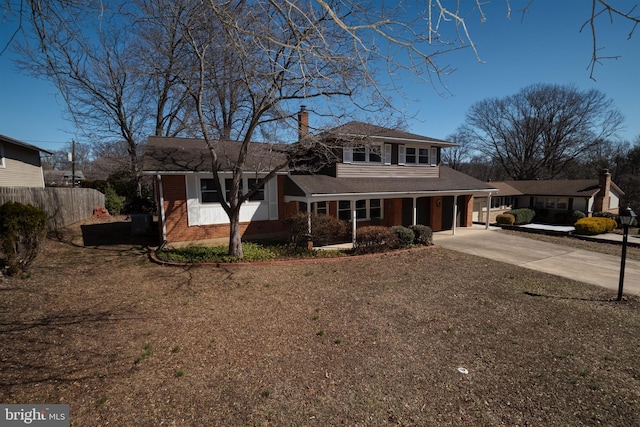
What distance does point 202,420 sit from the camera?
10.8 ft

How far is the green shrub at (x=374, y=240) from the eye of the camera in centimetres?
1137

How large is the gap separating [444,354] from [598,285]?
24.2 feet

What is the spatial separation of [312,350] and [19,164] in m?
21.4

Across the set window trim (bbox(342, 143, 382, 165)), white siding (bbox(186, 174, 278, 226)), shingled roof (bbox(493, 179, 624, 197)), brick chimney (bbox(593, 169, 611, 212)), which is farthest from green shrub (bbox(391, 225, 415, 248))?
brick chimney (bbox(593, 169, 611, 212))

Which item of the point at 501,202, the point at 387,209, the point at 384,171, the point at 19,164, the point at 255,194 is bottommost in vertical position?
the point at 387,209

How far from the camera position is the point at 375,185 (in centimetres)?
1397

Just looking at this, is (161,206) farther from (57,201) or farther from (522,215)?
(522,215)

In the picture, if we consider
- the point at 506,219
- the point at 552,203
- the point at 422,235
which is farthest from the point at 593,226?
the point at 422,235

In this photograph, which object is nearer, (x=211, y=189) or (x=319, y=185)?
(x=211, y=189)

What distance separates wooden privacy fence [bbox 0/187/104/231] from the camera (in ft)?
34.3

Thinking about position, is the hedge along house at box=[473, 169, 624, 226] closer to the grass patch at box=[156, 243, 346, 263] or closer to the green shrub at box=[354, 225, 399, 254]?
the green shrub at box=[354, 225, 399, 254]

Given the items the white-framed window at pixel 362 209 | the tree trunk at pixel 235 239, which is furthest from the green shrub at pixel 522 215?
the tree trunk at pixel 235 239

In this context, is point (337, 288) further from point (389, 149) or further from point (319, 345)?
point (389, 149)

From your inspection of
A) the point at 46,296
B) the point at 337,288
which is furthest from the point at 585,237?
the point at 46,296
